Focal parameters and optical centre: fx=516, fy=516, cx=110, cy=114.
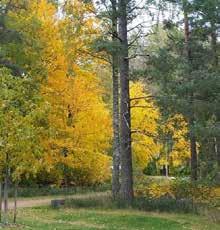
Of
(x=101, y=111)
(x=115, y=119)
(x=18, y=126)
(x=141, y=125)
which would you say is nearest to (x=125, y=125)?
(x=115, y=119)

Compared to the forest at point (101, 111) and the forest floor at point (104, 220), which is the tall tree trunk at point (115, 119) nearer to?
the forest at point (101, 111)

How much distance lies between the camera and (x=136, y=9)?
21719 mm

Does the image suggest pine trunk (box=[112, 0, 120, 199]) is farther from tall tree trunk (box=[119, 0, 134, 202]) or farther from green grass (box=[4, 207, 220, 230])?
green grass (box=[4, 207, 220, 230])

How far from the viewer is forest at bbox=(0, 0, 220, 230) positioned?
52.3 ft

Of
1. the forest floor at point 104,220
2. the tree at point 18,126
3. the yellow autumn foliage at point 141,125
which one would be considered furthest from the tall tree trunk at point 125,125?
the yellow autumn foliage at point 141,125

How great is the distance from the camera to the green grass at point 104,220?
51.0 feet

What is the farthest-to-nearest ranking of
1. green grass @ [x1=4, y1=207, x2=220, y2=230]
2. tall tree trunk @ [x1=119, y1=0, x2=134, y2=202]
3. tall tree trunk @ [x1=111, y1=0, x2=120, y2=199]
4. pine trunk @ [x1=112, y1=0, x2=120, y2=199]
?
tall tree trunk @ [x1=119, y1=0, x2=134, y2=202] → pine trunk @ [x1=112, y1=0, x2=120, y2=199] → tall tree trunk @ [x1=111, y1=0, x2=120, y2=199] → green grass @ [x1=4, y1=207, x2=220, y2=230]

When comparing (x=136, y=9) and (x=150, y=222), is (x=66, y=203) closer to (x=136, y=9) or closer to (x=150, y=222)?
(x=150, y=222)

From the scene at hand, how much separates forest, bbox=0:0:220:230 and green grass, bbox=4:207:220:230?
0.04 meters

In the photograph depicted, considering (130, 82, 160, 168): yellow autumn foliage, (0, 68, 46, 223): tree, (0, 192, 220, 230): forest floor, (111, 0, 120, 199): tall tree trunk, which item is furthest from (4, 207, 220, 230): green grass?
(130, 82, 160, 168): yellow autumn foliage

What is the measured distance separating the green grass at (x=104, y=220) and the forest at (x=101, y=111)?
0.04m

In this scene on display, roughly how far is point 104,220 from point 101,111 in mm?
12206

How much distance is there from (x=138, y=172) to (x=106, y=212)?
1320 centimetres

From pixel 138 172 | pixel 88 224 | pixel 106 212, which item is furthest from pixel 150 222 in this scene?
pixel 138 172
